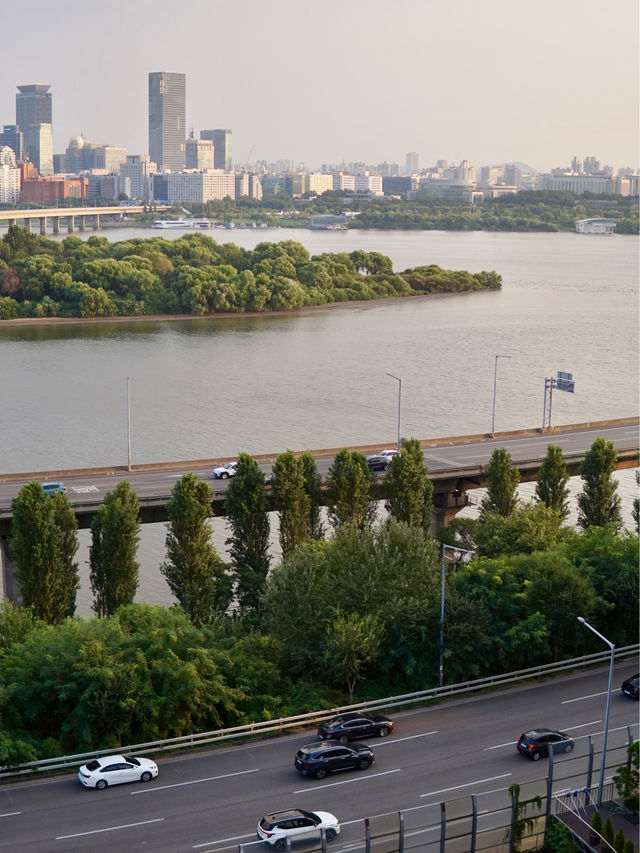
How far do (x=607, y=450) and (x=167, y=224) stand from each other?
79919mm

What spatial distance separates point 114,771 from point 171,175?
13931 cm

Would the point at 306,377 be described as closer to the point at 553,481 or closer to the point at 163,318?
the point at 553,481

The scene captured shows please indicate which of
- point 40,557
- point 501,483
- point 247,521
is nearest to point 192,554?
point 247,521

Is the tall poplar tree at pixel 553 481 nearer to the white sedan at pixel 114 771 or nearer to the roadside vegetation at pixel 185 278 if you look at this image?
the white sedan at pixel 114 771

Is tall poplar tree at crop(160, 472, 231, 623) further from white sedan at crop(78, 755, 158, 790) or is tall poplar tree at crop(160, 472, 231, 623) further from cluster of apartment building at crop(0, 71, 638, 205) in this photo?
cluster of apartment building at crop(0, 71, 638, 205)

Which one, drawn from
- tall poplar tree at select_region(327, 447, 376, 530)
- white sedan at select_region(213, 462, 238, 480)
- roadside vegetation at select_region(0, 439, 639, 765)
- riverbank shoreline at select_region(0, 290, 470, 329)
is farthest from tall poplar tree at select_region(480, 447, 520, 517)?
riverbank shoreline at select_region(0, 290, 470, 329)

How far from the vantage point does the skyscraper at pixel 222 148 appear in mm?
188750

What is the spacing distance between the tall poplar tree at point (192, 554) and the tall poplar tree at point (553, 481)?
5594 millimetres

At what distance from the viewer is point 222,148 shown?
622 ft

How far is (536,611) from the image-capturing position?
1259 cm

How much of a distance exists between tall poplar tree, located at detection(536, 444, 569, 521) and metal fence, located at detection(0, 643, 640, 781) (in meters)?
5.08

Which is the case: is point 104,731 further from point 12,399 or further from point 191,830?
point 12,399

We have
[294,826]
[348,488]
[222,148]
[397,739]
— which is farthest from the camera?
[222,148]

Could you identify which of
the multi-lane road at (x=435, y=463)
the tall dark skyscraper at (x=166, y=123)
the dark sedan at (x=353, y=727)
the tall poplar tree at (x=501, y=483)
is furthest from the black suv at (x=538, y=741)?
the tall dark skyscraper at (x=166, y=123)
